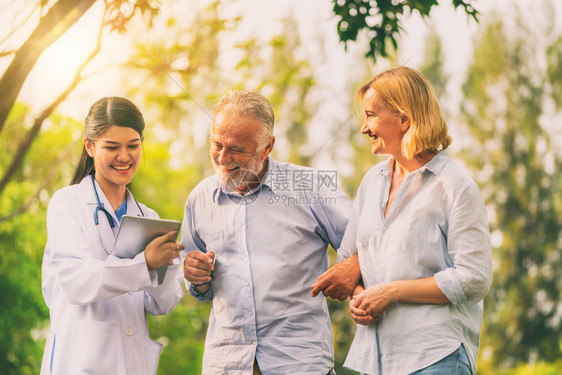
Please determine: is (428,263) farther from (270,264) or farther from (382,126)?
(270,264)

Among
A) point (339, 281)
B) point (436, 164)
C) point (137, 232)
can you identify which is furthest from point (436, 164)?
point (137, 232)

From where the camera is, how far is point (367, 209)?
2705 mm

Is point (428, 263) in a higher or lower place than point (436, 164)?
lower

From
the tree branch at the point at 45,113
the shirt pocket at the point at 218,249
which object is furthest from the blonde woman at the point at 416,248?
the tree branch at the point at 45,113

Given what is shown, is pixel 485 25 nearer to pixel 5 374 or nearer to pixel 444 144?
pixel 5 374

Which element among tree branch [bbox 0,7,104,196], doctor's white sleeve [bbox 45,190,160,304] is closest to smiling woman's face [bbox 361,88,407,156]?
doctor's white sleeve [bbox 45,190,160,304]

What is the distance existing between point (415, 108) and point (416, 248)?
0.53 metres

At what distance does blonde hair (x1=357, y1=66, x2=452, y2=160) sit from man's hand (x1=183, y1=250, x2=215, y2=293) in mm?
913

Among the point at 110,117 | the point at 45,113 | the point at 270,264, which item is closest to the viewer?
the point at 110,117

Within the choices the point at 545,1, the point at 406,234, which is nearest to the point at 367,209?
the point at 406,234

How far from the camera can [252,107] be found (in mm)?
2938

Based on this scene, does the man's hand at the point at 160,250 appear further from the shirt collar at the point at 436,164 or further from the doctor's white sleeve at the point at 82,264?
the shirt collar at the point at 436,164

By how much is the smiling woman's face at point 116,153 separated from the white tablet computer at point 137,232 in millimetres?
285

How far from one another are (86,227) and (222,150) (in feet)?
2.10
